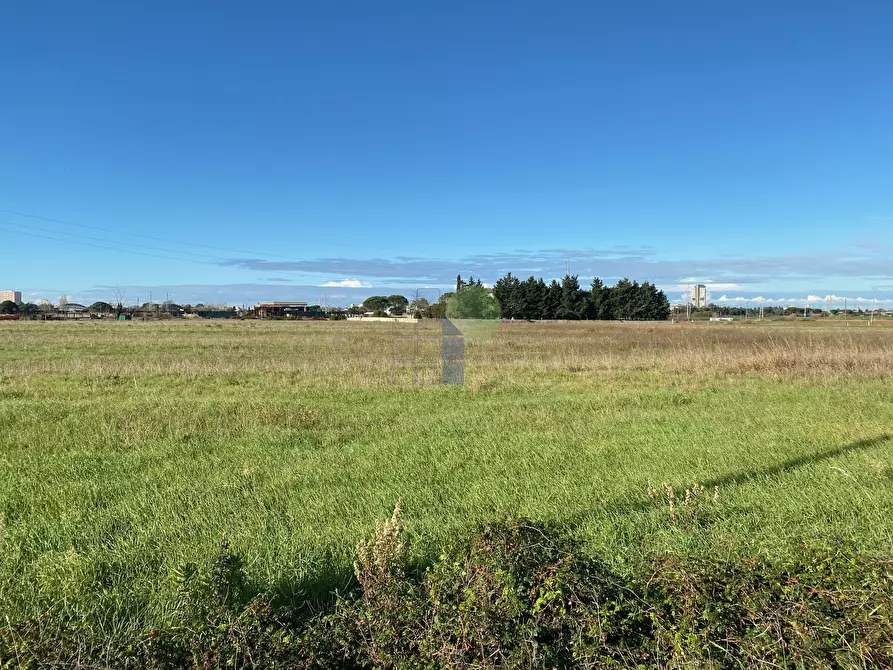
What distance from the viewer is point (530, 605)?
263 cm

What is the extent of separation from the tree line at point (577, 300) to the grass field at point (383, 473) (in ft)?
229

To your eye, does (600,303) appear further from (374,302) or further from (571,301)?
(374,302)

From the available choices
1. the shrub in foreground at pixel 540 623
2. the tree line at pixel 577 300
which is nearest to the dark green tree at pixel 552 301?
the tree line at pixel 577 300

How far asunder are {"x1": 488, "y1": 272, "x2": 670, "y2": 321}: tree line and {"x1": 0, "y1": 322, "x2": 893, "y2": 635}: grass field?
69748 mm

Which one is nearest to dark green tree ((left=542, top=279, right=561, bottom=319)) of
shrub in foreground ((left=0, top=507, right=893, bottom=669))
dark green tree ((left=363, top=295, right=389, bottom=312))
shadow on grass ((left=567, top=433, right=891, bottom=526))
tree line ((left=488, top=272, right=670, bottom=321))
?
tree line ((left=488, top=272, right=670, bottom=321))

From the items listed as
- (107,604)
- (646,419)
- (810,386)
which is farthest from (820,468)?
(810,386)

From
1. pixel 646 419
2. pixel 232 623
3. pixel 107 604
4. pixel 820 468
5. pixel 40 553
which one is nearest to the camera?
pixel 232 623

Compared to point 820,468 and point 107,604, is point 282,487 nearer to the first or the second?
point 107,604

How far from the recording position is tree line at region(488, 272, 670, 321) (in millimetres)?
87875

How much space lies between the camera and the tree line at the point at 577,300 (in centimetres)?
8788

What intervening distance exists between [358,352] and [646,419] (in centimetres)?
1699

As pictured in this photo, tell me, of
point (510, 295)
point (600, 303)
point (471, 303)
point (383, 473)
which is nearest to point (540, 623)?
point (383, 473)

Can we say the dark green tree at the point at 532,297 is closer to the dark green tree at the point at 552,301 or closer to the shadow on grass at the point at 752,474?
the dark green tree at the point at 552,301

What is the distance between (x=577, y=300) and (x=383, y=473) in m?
87.6
